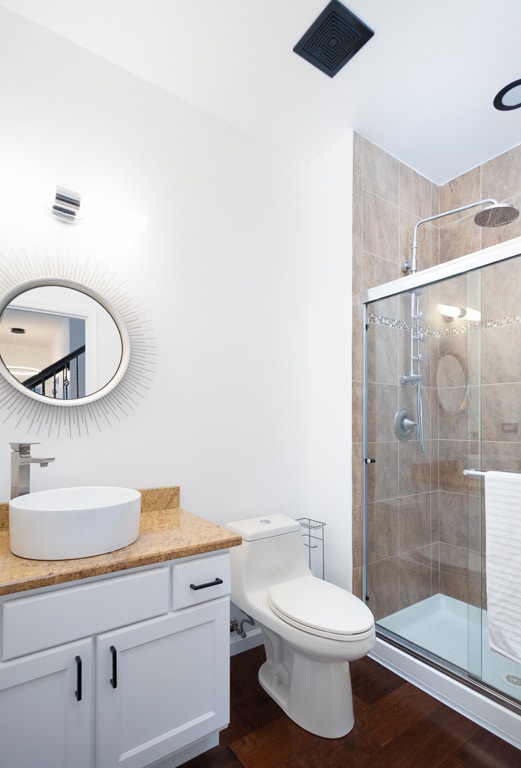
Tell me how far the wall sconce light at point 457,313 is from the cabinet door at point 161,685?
153 centimetres

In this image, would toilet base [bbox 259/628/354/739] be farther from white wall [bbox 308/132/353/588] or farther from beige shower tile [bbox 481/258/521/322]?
beige shower tile [bbox 481/258/521/322]

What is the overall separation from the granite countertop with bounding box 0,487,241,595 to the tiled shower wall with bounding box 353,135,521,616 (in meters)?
0.96

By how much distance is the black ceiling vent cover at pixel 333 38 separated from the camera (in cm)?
155

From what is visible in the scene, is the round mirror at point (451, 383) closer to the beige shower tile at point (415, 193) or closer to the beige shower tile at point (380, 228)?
the beige shower tile at point (380, 228)

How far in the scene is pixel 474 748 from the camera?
1.44 metres

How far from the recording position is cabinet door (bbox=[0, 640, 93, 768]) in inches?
40.3

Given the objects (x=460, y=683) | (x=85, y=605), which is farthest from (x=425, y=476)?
(x=85, y=605)

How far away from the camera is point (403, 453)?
213 cm

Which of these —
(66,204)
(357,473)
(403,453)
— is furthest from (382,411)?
(66,204)

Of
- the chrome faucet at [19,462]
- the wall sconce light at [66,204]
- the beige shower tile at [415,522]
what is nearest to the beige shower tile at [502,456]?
the beige shower tile at [415,522]


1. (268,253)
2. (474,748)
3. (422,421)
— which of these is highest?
(268,253)

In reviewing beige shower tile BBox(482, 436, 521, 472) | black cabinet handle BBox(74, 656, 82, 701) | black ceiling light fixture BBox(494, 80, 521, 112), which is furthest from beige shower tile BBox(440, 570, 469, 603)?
black ceiling light fixture BBox(494, 80, 521, 112)

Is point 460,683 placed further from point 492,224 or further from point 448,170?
point 448,170

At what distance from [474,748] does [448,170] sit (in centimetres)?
288
